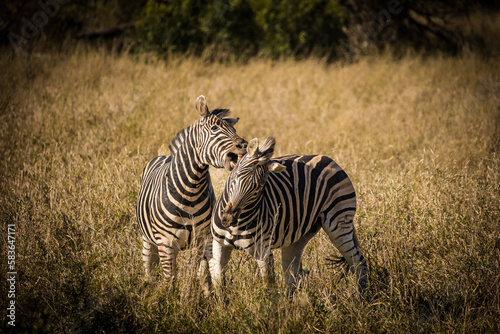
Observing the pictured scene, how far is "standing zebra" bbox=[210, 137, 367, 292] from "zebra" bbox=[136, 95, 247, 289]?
0.16m

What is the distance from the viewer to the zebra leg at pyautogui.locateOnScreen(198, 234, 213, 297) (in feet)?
11.5

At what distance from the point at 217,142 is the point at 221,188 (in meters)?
2.15

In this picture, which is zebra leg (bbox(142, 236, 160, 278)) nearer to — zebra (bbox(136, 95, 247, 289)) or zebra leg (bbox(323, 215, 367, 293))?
zebra (bbox(136, 95, 247, 289))

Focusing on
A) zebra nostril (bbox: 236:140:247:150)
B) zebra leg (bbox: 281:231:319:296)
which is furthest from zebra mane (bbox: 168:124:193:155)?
zebra leg (bbox: 281:231:319:296)

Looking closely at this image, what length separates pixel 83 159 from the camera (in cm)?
609

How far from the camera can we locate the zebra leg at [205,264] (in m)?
3.50

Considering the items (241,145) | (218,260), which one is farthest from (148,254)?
(241,145)

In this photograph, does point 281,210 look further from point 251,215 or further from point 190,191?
point 190,191

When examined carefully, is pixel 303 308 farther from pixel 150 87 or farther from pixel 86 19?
pixel 86 19

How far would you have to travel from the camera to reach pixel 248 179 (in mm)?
3066

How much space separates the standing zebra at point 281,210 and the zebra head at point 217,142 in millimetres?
90

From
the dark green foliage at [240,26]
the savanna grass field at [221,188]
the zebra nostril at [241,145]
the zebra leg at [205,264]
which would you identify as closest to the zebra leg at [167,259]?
the savanna grass field at [221,188]

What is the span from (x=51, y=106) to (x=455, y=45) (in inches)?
518

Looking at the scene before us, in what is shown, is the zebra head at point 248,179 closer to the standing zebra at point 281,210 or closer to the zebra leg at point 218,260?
the standing zebra at point 281,210
